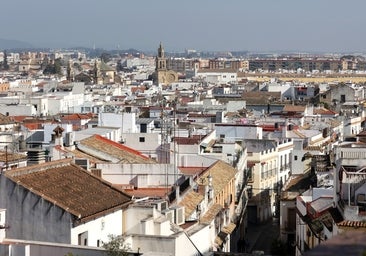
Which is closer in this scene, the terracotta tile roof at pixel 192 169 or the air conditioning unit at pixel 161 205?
the air conditioning unit at pixel 161 205

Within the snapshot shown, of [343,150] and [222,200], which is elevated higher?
[343,150]

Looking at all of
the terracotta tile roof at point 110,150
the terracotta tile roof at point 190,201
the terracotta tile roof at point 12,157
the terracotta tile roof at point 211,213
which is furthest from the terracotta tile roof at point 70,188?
the terracotta tile roof at point 110,150

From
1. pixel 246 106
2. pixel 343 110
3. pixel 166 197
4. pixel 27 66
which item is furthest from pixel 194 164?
pixel 27 66

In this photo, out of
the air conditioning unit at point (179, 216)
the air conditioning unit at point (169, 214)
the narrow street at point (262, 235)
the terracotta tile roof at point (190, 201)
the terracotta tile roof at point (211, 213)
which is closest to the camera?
the air conditioning unit at point (169, 214)

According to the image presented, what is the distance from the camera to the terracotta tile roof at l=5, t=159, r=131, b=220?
12.3m

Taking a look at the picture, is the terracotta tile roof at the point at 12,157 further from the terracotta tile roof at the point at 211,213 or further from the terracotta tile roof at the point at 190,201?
the terracotta tile roof at the point at 211,213

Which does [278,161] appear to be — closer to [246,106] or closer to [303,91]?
[246,106]

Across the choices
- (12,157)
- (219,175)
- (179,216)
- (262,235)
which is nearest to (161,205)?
(179,216)

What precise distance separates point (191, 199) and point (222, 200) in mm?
4251

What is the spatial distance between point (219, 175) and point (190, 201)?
5.44 m

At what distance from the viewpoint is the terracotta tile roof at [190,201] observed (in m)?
18.0

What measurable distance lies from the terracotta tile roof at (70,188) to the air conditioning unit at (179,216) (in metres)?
2.16

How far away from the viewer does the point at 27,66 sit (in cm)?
18412

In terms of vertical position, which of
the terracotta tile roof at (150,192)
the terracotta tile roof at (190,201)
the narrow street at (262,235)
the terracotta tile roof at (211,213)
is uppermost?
the terracotta tile roof at (150,192)
